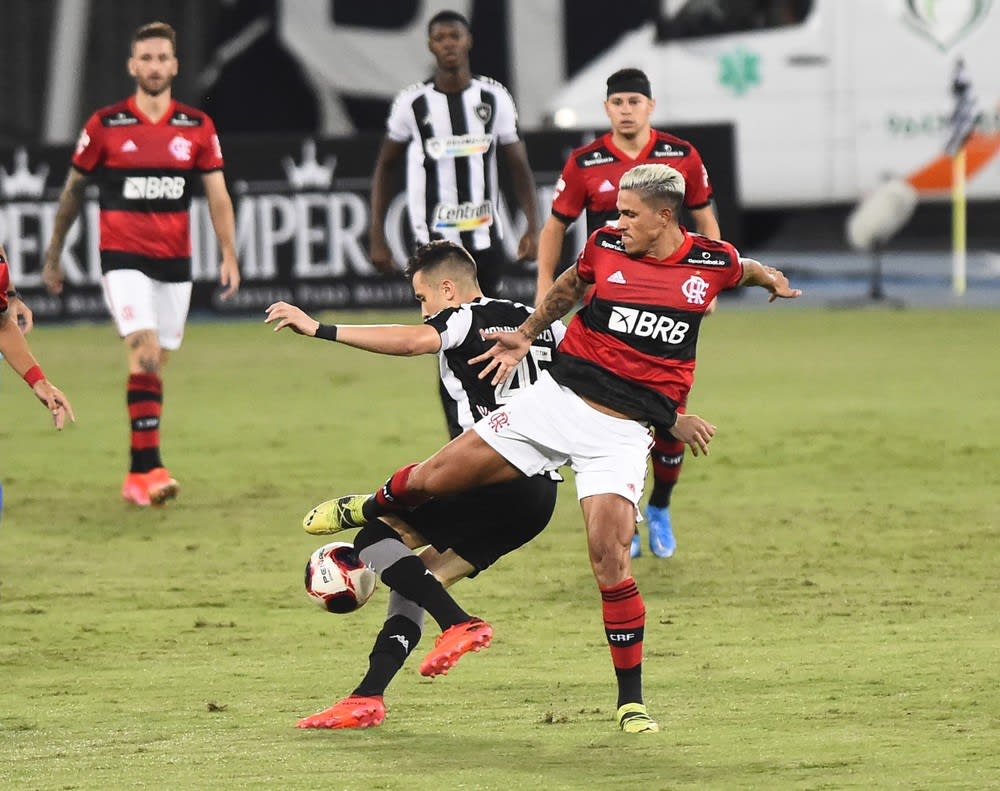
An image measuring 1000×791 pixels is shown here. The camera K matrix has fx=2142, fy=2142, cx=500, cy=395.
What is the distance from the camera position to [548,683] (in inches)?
291

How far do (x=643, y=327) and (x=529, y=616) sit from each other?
2.01 meters

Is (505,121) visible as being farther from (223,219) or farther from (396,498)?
(396,498)

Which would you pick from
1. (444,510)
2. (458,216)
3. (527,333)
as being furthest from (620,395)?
(458,216)

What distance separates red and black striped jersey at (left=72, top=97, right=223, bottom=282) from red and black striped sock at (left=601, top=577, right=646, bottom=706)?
5.41 metres

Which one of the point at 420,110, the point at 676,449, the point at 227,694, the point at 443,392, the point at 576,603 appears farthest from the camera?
the point at 420,110

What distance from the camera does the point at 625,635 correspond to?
6734 mm

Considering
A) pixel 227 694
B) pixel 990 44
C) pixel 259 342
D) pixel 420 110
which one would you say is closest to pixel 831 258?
pixel 990 44

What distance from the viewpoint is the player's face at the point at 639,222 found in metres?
6.85

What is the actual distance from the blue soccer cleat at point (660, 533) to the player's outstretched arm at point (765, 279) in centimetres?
255

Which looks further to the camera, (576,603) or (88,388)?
(88,388)

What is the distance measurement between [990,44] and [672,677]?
15.1 meters

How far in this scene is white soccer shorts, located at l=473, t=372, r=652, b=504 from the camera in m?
6.85

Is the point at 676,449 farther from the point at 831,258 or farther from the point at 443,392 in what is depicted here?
the point at 831,258

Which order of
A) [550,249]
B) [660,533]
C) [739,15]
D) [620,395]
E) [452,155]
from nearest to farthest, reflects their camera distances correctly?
[620,395] < [550,249] < [660,533] < [452,155] < [739,15]
